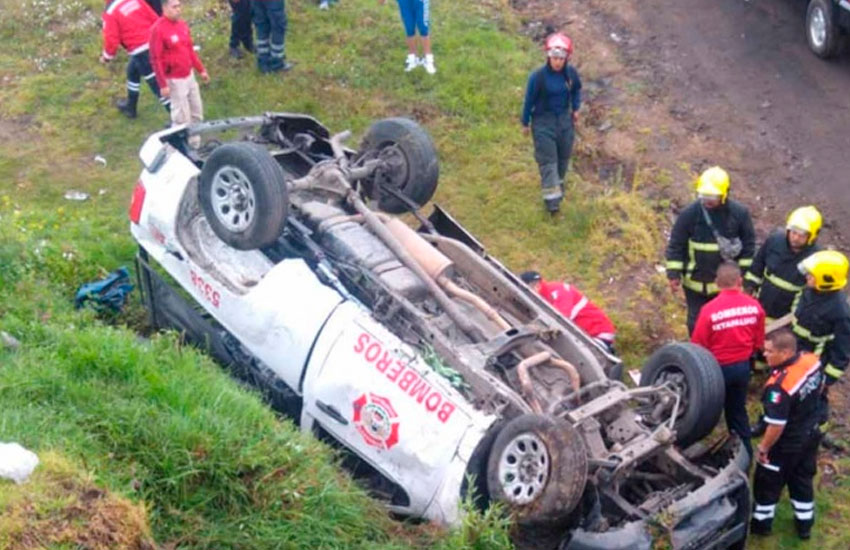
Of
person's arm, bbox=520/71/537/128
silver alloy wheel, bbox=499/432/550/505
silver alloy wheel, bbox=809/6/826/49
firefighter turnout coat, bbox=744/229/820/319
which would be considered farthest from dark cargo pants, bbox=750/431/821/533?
silver alloy wheel, bbox=809/6/826/49

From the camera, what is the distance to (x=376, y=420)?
20.7ft

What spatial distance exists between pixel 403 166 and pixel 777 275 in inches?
102

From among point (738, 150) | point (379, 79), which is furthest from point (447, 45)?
point (738, 150)

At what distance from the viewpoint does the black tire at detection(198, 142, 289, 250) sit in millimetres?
6914

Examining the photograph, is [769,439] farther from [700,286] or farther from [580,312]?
[700,286]

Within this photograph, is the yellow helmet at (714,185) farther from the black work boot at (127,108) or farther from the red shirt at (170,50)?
the black work boot at (127,108)

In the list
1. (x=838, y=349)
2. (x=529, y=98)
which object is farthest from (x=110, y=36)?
(x=838, y=349)

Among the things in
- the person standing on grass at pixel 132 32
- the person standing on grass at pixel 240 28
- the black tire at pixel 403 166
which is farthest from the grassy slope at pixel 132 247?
the black tire at pixel 403 166

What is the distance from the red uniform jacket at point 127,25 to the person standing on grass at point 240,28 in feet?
4.27

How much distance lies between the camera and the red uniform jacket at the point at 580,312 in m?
7.75

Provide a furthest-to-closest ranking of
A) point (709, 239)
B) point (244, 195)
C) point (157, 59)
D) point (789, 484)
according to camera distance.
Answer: point (157, 59) → point (709, 239) → point (789, 484) → point (244, 195)

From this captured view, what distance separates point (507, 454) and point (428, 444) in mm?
469

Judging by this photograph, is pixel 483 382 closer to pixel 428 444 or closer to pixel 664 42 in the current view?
pixel 428 444

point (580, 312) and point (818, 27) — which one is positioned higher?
point (818, 27)
